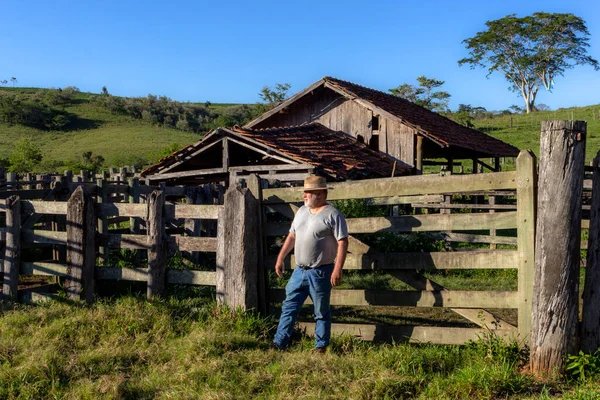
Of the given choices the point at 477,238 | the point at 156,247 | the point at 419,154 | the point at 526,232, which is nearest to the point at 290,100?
the point at 419,154

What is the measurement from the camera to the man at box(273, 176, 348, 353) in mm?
5426

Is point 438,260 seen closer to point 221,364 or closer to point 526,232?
point 526,232

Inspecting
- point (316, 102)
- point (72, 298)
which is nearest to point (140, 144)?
point (316, 102)

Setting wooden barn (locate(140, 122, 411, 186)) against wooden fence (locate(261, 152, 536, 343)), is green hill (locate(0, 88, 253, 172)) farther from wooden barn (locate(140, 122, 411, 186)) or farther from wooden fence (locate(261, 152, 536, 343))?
wooden fence (locate(261, 152, 536, 343))

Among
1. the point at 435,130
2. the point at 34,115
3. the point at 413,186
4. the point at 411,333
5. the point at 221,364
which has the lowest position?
the point at 221,364

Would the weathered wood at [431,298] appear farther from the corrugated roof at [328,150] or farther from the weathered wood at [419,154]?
the weathered wood at [419,154]

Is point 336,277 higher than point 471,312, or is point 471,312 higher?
point 336,277

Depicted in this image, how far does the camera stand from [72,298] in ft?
23.3

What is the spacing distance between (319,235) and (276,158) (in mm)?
8249

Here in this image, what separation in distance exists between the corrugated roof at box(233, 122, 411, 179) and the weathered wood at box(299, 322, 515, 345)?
711 centimetres

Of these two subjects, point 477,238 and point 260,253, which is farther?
point 477,238

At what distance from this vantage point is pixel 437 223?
18.3 feet

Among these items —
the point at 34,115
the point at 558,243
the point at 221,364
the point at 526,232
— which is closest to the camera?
the point at 558,243

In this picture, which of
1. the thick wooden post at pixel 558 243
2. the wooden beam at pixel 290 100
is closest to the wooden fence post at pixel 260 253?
the thick wooden post at pixel 558 243
